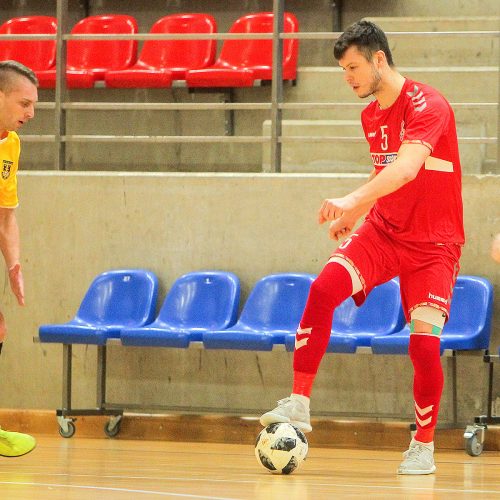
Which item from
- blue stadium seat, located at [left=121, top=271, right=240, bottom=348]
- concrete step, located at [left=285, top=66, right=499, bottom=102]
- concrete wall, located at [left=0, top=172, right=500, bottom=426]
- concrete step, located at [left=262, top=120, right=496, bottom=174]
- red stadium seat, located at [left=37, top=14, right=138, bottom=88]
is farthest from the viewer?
red stadium seat, located at [left=37, top=14, right=138, bottom=88]

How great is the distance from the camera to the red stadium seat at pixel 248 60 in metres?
7.62

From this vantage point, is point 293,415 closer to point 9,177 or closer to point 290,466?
point 290,466

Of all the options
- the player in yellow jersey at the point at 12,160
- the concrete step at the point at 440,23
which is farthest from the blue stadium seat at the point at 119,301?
the concrete step at the point at 440,23

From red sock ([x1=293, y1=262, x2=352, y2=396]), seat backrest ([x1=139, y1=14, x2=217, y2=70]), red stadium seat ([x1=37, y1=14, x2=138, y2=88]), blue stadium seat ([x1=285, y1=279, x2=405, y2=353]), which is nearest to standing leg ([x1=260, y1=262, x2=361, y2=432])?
red sock ([x1=293, y1=262, x2=352, y2=396])

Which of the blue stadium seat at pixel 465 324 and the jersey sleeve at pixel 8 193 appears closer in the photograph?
the jersey sleeve at pixel 8 193

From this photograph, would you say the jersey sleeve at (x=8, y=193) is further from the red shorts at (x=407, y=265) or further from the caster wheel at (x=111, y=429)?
the caster wheel at (x=111, y=429)

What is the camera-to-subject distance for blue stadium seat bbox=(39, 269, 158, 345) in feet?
22.1

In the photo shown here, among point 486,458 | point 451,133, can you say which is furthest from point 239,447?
point 451,133

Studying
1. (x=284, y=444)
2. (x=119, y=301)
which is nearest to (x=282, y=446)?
(x=284, y=444)

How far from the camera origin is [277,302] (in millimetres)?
6531

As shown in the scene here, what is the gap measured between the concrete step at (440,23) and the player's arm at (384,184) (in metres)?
3.43

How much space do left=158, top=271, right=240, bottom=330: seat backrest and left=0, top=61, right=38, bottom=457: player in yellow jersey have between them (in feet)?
5.89

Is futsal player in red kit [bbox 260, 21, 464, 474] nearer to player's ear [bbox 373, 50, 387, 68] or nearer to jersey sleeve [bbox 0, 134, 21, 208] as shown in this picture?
player's ear [bbox 373, 50, 387, 68]

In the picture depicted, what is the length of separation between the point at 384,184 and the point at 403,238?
0.46m
